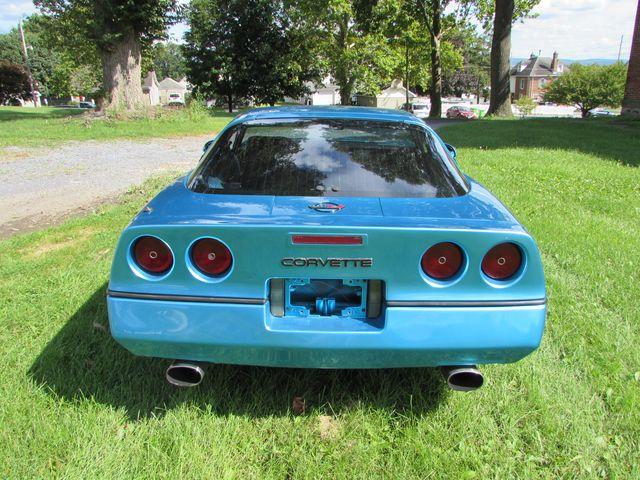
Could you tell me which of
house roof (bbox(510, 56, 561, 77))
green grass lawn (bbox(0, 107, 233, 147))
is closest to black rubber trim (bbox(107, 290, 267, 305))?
green grass lawn (bbox(0, 107, 233, 147))

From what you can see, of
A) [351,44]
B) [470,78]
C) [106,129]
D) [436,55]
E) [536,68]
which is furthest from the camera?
[536,68]

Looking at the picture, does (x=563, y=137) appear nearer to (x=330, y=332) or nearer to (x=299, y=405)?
(x=299, y=405)

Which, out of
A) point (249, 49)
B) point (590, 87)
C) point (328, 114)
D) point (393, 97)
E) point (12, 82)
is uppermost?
point (249, 49)

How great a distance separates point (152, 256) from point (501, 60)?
860 inches

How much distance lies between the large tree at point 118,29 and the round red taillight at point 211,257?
61.1 feet

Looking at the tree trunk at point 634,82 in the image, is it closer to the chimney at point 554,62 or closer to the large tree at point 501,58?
the large tree at point 501,58

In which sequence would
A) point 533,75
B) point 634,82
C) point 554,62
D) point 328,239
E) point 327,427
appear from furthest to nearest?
point 554,62, point 533,75, point 634,82, point 327,427, point 328,239

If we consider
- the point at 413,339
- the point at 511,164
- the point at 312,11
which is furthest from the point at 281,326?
the point at 312,11

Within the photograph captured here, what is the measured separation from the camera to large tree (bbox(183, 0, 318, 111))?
37.3 m

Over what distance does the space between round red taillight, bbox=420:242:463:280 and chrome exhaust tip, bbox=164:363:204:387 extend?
1105 millimetres

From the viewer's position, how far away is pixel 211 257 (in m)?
2.04

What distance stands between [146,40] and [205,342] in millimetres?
22373

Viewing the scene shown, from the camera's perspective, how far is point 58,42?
23188 mm

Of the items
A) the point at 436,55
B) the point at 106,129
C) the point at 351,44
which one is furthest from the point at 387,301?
the point at 351,44
